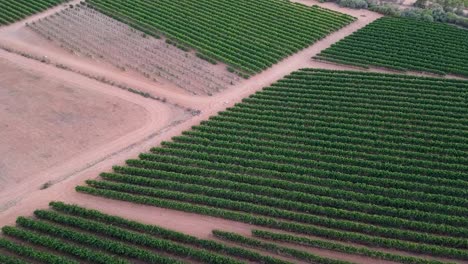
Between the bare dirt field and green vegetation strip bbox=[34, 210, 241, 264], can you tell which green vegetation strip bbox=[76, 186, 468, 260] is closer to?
green vegetation strip bbox=[34, 210, 241, 264]

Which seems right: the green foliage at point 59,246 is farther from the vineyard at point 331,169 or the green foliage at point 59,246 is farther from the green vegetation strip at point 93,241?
the vineyard at point 331,169

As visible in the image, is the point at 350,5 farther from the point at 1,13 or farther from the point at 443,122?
the point at 1,13

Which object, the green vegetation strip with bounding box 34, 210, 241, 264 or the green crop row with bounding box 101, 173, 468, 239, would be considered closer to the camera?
the green vegetation strip with bounding box 34, 210, 241, 264

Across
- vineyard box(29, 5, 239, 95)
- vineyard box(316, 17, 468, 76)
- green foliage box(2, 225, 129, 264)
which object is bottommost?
green foliage box(2, 225, 129, 264)

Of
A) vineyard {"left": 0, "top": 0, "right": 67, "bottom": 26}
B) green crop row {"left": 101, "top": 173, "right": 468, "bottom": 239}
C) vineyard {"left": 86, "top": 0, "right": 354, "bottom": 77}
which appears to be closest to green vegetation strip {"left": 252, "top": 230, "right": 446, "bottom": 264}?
green crop row {"left": 101, "top": 173, "right": 468, "bottom": 239}

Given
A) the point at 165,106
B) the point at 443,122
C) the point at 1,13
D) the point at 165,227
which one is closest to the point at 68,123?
the point at 165,106

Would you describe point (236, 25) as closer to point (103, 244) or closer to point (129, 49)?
point (129, 49)

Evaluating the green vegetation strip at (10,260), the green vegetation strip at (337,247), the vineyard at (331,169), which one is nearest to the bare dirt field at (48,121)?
the vineyard at (331,169)
